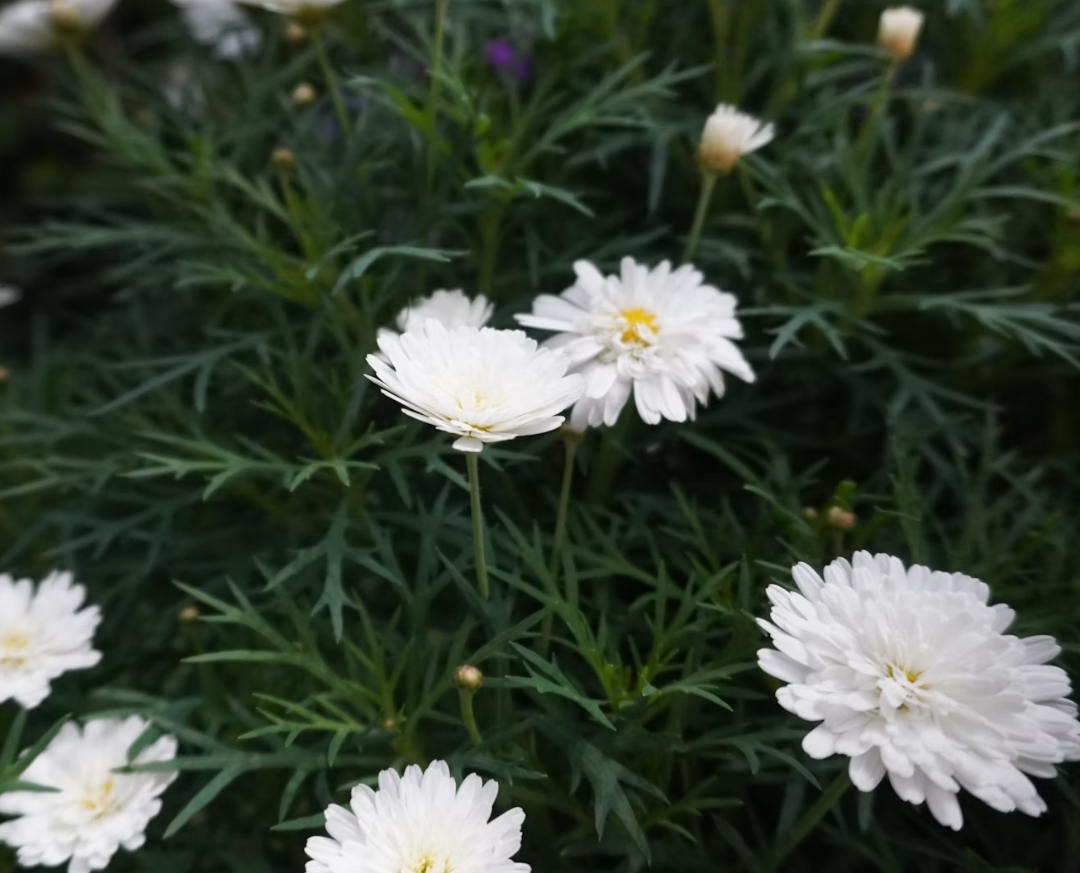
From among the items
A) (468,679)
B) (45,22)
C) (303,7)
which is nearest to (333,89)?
(303,7)

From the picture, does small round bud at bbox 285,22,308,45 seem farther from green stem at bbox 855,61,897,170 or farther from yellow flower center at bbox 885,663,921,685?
yellow flower center at bbox 885,663,921,685

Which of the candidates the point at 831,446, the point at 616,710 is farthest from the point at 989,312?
the point at 616,710

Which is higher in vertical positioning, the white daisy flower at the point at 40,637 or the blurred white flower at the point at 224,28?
the blurred white flower at the point at 224,28

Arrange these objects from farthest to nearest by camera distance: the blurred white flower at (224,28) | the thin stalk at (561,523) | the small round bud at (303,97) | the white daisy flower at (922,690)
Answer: the blurred white flower at (224,28)
the small round bud at (303,97)
the thin stalk at (561,523)
the white daisy flower at (922,690)

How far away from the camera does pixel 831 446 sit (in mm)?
695

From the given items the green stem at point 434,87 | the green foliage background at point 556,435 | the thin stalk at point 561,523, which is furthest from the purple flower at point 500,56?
the thin stalk at point 561,523

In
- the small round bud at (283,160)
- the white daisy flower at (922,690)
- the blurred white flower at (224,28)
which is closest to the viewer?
the white daisy flower at (922,690)

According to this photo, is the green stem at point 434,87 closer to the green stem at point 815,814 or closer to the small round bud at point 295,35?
the small round bud at point 295,35

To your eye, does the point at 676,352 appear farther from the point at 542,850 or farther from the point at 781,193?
the point at 542,850

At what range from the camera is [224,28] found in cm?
88

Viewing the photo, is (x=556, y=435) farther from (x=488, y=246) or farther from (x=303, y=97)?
(x=303, y=97)

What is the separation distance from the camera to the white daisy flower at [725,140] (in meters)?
0.59

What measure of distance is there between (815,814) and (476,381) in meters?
0.26

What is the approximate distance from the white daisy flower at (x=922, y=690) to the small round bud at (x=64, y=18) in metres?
0.72
